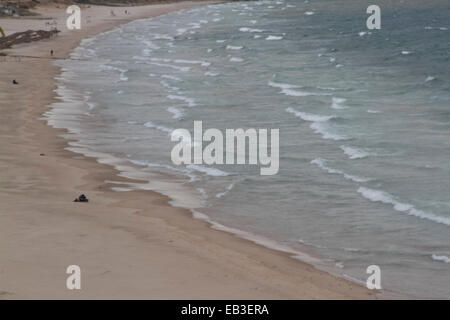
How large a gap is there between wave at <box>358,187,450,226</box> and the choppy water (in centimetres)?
4

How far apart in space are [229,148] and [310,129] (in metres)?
4.37

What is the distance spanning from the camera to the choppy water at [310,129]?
55.5ft

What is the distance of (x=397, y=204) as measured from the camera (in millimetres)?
19219

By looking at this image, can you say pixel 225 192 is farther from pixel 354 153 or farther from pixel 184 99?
pixel 184 99

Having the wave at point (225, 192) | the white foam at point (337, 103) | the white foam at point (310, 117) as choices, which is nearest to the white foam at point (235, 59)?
the white foam at point (337, 103)

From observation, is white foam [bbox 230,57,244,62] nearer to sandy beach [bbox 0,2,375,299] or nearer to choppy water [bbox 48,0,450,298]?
choppy water [bbox 48,0,450,298]

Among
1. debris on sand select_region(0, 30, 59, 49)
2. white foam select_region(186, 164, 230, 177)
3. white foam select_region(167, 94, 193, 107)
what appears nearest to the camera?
white foam select_region(186, 164, 230, 177)

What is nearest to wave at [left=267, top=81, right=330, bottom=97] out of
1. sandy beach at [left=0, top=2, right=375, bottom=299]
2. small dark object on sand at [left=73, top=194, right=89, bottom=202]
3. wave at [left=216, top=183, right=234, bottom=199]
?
sandy beach at [left=0, top=2, right=375, bottom=299]

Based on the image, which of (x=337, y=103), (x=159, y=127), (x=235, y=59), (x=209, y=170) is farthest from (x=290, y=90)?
(x=209, y=170)

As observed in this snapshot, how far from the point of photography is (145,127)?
30422 millimetres

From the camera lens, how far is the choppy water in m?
16.9

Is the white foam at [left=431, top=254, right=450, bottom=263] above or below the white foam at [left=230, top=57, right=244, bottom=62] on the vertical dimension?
below

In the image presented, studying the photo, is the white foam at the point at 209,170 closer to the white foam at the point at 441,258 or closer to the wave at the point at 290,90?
the white foam at the point at 441,258

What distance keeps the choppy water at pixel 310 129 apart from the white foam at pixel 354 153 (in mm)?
33
